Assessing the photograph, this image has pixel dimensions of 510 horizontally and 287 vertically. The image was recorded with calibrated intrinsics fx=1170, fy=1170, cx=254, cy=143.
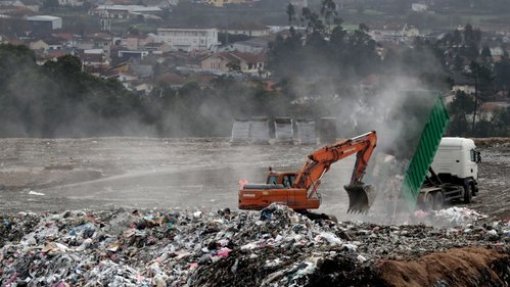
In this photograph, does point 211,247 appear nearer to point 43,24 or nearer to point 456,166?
point 456,166

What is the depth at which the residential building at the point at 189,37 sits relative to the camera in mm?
112012

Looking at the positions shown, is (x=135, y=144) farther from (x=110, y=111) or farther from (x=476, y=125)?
(x=476, y=125)

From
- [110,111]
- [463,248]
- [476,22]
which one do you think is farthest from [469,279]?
[476,22]

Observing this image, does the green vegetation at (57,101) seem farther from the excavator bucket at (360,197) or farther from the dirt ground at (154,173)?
the excavator bucket at (360,197)

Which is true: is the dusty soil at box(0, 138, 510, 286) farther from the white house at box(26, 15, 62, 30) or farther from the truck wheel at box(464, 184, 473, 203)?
the white house at box(26, 15, 62, 30)

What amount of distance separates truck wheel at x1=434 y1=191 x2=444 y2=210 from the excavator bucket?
2.13 meters

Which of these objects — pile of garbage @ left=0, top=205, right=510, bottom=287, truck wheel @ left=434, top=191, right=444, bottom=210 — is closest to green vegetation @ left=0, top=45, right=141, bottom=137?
truck wheel @ left=434, top=191, right=444, bottom=210

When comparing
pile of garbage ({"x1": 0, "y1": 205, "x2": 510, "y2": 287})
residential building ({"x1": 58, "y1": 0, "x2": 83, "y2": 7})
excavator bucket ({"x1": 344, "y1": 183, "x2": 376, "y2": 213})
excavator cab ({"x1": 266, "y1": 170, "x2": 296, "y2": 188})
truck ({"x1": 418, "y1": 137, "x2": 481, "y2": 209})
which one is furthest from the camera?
residential building ({"x1": 58, "y1": 0, "x2": 83, "y2": 7})

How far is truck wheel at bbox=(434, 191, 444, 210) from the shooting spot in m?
22.9

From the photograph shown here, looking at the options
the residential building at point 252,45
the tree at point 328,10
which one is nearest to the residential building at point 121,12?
the residential building at point 252,45

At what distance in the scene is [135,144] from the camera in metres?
36.6

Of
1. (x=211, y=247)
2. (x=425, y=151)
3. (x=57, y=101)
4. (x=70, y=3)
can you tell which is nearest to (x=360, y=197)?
(x=425, y=151)

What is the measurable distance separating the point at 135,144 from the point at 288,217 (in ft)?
65.9

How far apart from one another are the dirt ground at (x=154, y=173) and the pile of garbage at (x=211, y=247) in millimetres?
4193
